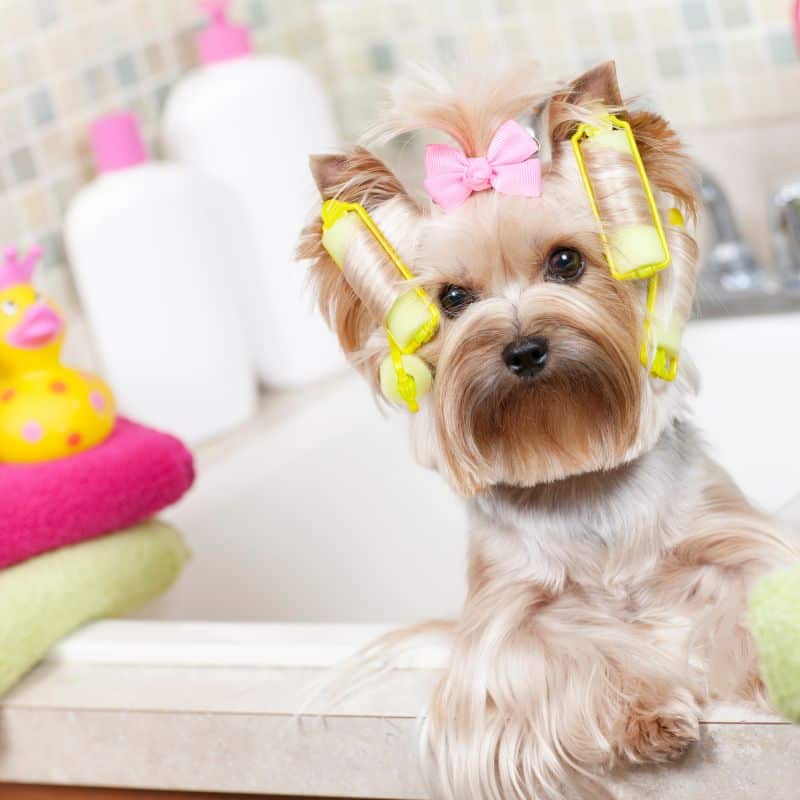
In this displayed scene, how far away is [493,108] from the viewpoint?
1.07 m

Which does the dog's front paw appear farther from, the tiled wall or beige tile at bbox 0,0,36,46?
beige tile at bbox 0,0,36,46

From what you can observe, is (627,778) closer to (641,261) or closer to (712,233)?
(641,261)

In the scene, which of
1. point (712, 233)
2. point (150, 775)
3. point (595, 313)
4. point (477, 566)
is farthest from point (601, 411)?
point (712, 233)

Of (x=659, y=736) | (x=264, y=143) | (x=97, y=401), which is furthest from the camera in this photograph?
(x=264, y=143)

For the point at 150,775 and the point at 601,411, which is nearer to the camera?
the point at 601,411

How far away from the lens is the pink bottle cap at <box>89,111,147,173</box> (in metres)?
1.76

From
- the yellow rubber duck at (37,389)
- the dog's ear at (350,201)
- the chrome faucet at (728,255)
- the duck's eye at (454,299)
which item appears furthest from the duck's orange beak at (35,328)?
the chrome faucet at (728,255)

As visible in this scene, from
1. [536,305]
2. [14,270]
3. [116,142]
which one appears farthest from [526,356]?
[116,142]

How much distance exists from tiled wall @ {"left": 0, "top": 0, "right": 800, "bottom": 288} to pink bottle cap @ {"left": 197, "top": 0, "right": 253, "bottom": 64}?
9 cm

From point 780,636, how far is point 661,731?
6.1 inches

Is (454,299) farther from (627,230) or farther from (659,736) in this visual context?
(659,736)

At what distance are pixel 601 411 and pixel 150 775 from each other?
1.58ft

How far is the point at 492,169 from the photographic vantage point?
1.06 m

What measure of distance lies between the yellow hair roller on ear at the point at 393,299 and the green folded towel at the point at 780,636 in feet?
0.97
